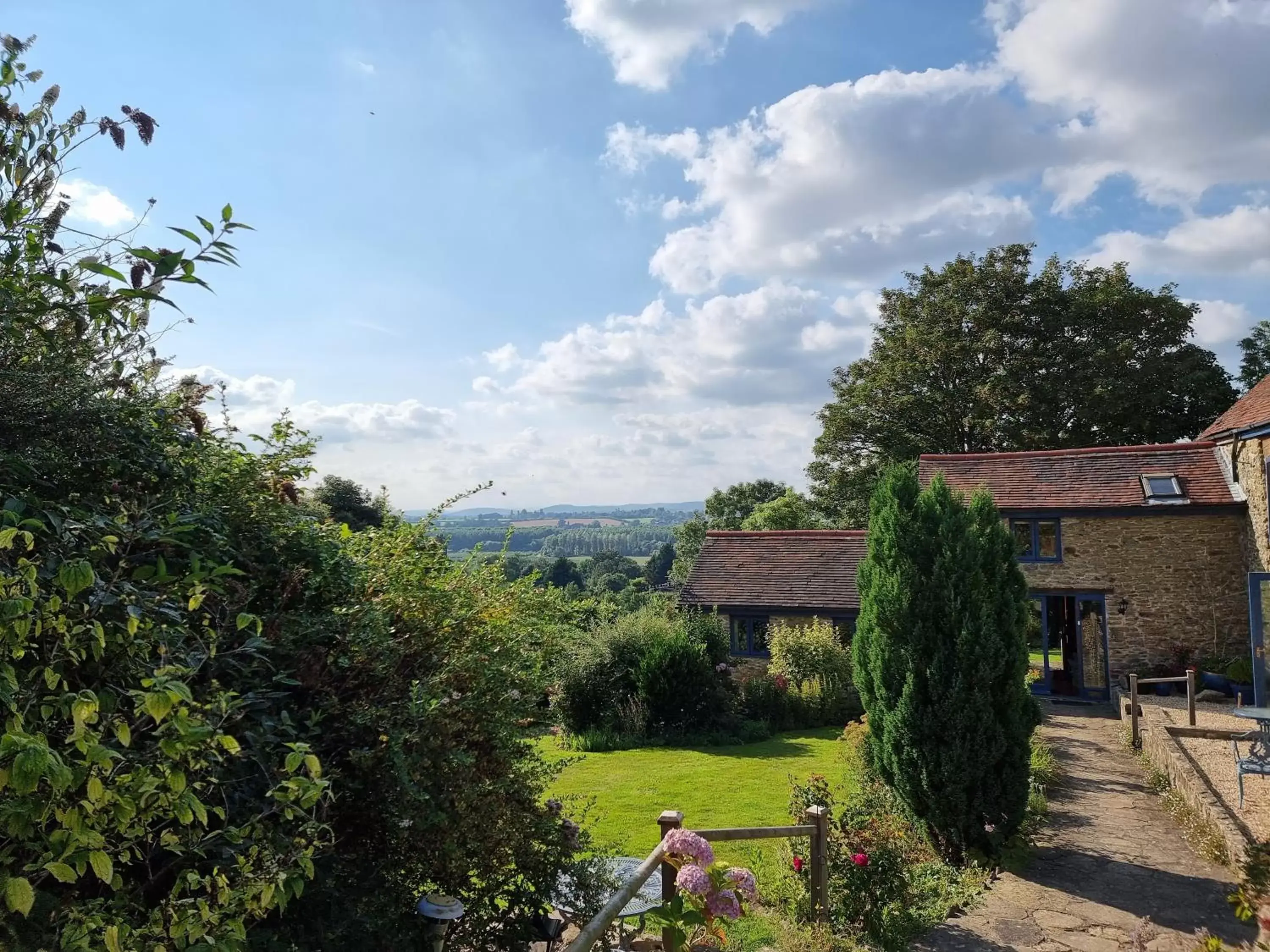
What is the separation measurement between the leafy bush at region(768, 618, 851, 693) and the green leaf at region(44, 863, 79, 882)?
17.9 meters

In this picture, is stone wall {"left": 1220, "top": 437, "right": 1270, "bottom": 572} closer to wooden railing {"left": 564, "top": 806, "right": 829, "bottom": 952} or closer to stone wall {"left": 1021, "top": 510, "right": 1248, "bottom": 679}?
stone wall {"left": 1021, "top": 510, "right": 1248, "bottom": 679}

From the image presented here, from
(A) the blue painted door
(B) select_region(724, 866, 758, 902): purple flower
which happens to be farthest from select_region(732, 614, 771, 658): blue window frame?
(B) select_region(724, 866, 758, 902): purple flower

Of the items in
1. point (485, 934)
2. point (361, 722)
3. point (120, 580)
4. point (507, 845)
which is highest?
point (120, 580)

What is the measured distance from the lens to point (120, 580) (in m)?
2.79

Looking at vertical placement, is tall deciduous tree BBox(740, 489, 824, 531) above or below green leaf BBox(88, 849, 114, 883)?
above

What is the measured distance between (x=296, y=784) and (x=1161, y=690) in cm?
2082

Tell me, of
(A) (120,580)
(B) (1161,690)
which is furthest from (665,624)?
(A) (120,580)

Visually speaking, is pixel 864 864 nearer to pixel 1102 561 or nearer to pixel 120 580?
pixel 120 580

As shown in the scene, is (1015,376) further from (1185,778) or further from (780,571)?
(1185,778)

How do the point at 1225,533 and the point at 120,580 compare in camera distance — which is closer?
the point at 120,580

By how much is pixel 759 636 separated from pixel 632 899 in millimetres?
16639

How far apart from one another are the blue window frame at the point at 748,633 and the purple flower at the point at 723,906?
637 inches

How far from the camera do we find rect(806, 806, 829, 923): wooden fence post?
693 cm

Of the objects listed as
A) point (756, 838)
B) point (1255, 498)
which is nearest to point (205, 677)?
point (756, 838)
